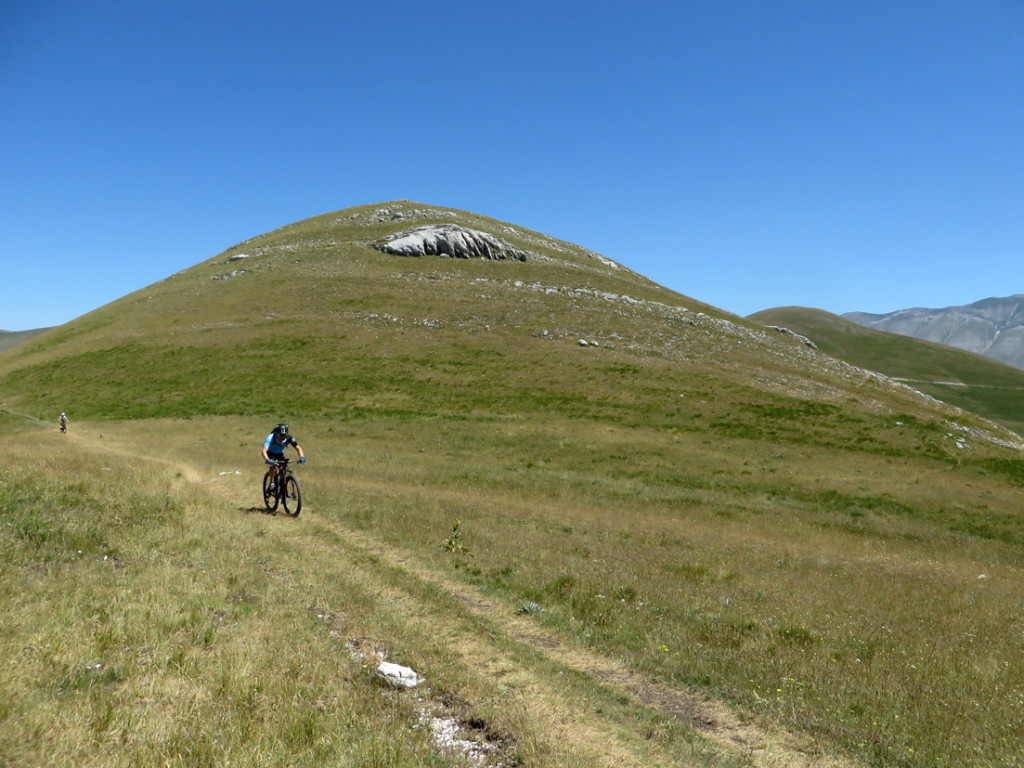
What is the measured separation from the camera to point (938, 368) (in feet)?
514

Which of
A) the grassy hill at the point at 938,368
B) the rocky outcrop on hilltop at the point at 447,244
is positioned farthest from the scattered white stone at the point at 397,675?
the grassy hill at the point at 938,368

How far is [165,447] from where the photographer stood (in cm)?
3189

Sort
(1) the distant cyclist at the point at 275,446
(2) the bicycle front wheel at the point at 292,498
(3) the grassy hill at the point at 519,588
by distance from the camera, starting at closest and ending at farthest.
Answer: (3) the grassy hill at the point at 519,588 < (2) the bicycle front wheel at the point at 292,498 < (1) the distant cyclist at the point at 275,446

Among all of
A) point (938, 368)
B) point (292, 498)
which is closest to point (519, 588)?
point (292, 498)

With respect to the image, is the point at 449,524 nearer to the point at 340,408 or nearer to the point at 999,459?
the point at 340,408

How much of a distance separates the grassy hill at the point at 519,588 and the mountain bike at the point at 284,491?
0.76 meters

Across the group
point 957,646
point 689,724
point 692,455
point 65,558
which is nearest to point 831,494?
point 692,455

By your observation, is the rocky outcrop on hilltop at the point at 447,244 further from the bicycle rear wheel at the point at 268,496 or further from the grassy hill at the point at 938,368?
the grassy hill at the point at 938,368

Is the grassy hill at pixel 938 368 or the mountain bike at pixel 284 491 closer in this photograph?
the mountain bike at pixel 284 491

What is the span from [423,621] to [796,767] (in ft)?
18.2

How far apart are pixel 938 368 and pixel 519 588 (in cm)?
19374

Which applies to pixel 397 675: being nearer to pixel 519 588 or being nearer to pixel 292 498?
pixel 519 588

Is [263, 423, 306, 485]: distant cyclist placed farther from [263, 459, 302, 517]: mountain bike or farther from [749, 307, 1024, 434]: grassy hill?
[749, 307, 1024, 434]: grassy hill

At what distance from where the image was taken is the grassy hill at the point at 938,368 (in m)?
126
